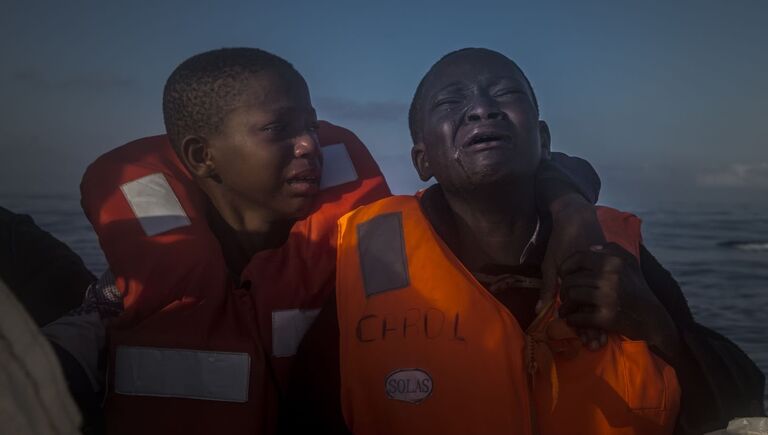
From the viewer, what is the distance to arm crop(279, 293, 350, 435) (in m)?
1.94

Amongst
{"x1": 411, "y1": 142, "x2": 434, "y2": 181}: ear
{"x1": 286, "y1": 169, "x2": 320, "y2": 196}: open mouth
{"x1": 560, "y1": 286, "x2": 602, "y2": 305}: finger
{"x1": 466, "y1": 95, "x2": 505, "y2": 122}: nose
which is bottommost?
{"x1": 560, "y1": 286, "x2": 602, "y2": 305}: finger

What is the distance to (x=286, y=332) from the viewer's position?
2.12 meters

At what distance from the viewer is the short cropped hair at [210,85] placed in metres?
2.35

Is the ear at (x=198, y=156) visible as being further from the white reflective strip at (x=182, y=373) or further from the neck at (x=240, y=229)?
the white reflective strip at (x=182, y=373)

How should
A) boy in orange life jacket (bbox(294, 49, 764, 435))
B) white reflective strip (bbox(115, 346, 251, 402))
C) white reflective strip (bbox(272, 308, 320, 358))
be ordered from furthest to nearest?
white reflective strip (bbox(272, 308, 320, 358)), white reflective strip (bbox(115, 346, 251, 402)), boy in orange life jacket (bbox(294, 49, 764, 435))

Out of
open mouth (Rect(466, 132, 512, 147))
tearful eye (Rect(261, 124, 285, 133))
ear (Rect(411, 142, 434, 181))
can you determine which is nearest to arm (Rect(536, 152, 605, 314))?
open mouth (Rect(466, 132, 512, 147))

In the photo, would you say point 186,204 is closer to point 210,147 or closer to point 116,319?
point 210,147

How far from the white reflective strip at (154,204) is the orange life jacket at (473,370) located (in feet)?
2.29

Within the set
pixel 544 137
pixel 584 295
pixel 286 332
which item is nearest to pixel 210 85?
pixel 286 332

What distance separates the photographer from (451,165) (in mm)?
2115

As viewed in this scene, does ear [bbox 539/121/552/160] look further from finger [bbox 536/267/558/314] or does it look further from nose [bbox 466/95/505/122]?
finger [bbox 536/267/558/314]

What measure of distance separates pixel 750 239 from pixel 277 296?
1039 centimetres

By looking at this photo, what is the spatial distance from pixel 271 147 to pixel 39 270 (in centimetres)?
127

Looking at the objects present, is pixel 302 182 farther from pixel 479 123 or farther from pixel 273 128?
pixel 479 123
